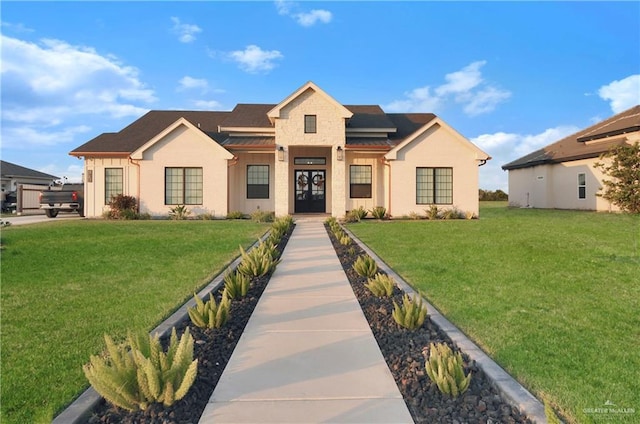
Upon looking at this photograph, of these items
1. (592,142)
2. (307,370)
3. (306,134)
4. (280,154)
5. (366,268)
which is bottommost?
(307,370)

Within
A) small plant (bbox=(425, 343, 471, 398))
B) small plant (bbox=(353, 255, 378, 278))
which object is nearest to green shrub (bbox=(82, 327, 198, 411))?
small plant (bbox=(425, 343, 471, 398))

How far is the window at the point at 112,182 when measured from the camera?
66.0ft

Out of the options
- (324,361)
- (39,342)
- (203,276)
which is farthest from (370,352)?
(203,276)

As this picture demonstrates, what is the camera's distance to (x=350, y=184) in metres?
20.8

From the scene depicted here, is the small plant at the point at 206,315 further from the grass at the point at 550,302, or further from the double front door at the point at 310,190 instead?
the double front door at the point at 310,190

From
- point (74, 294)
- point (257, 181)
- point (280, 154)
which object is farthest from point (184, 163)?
point (74, 294)

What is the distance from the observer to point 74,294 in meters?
6.11

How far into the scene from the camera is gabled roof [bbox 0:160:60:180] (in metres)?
34.6

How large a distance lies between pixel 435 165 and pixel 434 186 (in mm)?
1040

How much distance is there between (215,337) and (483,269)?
5.56 meters

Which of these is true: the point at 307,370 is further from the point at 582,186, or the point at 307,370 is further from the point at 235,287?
the point at 582,186

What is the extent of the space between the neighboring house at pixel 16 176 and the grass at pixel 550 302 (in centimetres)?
3666

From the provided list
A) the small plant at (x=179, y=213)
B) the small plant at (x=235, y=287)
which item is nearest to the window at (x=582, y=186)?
the small plant at (x=179, y=213)

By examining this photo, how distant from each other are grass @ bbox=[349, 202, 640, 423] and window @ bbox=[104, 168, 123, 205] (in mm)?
14397
